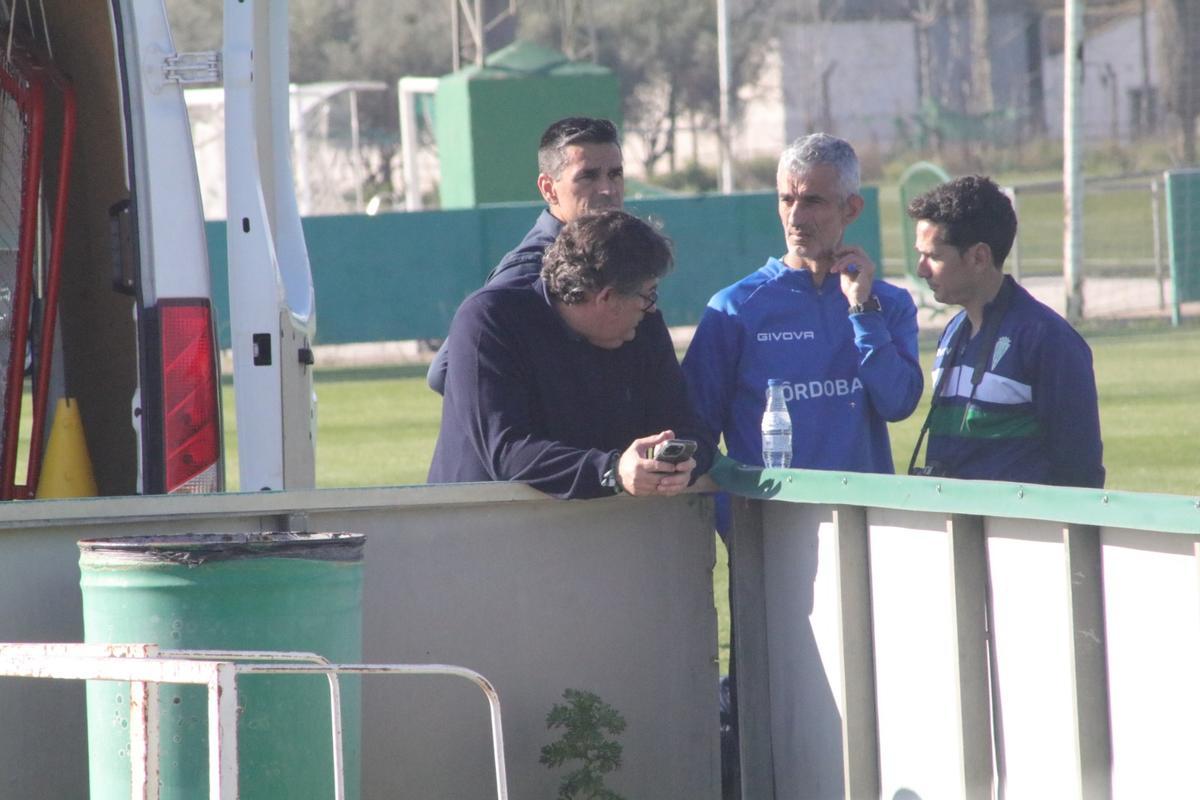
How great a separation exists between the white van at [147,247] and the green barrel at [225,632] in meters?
0.96

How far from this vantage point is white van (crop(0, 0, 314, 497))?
489 cm

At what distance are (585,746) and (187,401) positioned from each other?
54.6 inches

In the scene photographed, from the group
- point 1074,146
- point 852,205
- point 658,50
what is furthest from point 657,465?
point 658,50

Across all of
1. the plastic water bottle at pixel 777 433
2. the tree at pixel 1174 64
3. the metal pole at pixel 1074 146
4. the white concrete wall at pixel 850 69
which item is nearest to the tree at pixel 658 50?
the white concrete wall at pixel 850 69

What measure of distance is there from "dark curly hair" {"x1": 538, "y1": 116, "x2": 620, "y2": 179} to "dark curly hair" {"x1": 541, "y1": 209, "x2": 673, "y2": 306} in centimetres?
64

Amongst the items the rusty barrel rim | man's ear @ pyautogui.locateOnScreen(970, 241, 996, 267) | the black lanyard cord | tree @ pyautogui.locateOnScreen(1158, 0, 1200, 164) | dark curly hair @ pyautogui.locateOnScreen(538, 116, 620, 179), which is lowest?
the rusty barrel rim

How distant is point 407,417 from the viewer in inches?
628

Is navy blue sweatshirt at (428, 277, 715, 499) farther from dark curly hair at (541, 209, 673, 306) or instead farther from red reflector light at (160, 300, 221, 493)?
red reflector light at (160, 300, 221, 493)

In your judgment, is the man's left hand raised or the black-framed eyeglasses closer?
the black-framed eyeglasses

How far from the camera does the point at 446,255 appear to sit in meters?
21.8

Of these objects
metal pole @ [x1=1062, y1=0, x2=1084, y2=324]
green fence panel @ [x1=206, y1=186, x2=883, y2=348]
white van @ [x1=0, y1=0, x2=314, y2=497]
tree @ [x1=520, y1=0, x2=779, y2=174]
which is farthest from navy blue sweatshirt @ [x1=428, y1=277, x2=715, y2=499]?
tree @ [x1=520, y1=0, x2=779, y2=174]

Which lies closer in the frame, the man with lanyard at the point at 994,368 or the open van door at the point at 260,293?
the man with lanyard at the point at 994,368

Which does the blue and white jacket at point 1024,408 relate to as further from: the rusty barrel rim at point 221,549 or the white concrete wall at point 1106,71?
the white concrete wall at point 1106,71

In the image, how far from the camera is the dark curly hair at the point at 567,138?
504cm
